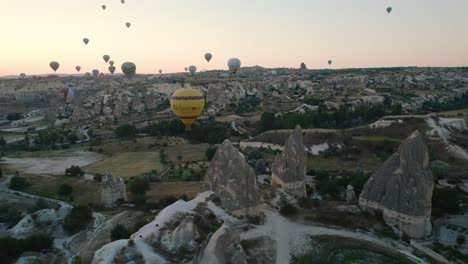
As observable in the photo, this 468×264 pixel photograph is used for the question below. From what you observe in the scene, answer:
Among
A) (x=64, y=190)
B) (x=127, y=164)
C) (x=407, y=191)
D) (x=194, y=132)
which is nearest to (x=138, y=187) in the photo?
(x=64, y=190)

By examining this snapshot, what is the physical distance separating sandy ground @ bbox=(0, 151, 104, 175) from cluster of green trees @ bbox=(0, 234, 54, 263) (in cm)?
3219

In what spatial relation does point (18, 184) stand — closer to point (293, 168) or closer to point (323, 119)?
point (293, 168)

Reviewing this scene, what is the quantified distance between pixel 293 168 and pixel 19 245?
23751 millimetres

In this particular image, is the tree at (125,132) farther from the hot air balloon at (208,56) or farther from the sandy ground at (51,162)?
the hot air balloon at (208,56)

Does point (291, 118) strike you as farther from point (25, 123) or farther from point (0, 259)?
point (25, 123)

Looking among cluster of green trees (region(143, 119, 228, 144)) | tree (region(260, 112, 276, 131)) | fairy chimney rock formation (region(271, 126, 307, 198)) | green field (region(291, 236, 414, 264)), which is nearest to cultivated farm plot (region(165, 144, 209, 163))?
cluster of green trees (region(143, 119, 228, 144))

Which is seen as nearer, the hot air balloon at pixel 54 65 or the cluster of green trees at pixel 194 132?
the cluster of green trees at pixel 194 132

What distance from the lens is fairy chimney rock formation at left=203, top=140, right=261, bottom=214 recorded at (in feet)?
100

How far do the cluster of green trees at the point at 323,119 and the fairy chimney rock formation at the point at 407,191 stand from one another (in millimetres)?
49352

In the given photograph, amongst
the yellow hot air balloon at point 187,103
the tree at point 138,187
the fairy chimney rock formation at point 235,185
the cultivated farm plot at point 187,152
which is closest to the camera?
the fairy chimney rock formation at point 235,185

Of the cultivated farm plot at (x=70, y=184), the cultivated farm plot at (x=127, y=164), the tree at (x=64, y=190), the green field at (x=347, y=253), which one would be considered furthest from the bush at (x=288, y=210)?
→ the cultivated farm plot at (x=127, y=164)

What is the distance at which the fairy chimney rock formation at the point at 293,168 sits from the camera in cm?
3512

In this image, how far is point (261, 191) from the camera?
114ft

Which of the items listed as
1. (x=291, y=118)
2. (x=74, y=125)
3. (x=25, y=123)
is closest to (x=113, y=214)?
(x=291, y=118)
